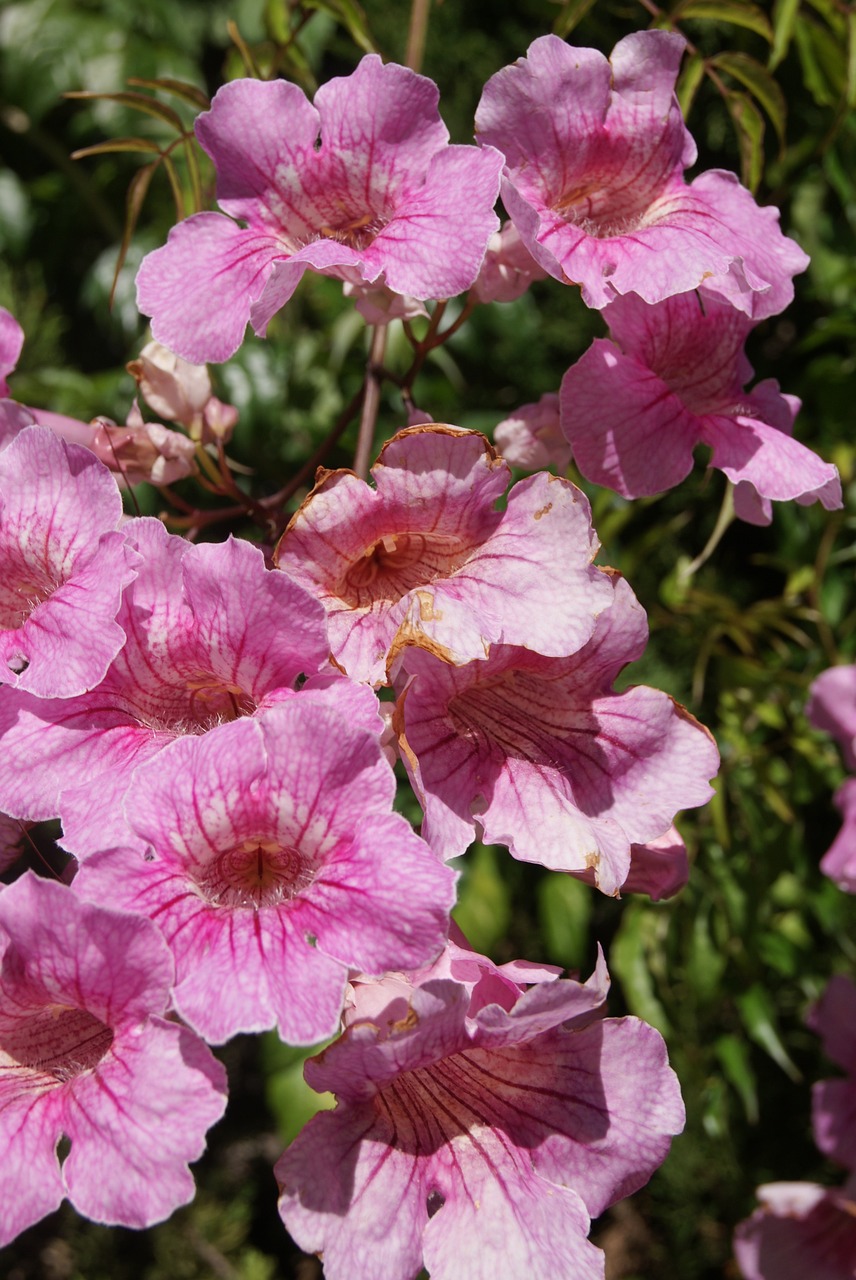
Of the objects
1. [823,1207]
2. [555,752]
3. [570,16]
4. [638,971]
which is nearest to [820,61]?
[570,16]

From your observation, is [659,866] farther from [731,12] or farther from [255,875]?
[731,12]

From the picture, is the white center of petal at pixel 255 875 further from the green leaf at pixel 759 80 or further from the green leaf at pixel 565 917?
the green leaf at pixel 565 917

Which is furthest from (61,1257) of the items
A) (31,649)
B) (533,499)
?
(533,499)

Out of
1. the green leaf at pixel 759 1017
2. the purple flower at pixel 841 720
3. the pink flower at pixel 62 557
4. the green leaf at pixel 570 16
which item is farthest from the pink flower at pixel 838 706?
the pink flower at pixel 62 557

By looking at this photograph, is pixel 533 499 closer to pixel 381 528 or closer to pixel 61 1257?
pixel 381 528

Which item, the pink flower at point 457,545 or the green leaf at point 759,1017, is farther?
the green leaf at point 759,1017

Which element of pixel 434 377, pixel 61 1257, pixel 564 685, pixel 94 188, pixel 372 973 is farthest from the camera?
pixel 61 1257
